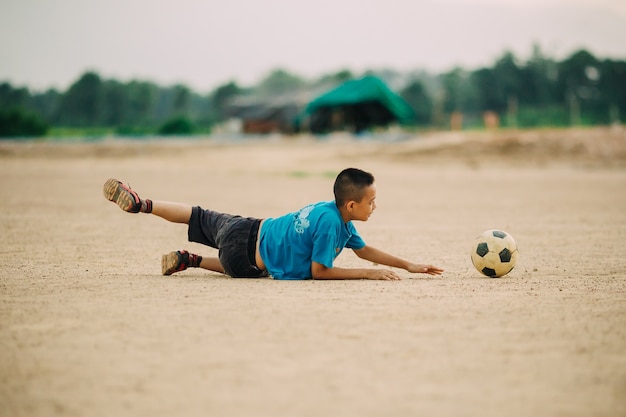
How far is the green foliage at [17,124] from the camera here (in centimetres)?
3578

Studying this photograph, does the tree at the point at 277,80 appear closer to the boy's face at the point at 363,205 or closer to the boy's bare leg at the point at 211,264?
the boy's bare leg at the point at 211,264

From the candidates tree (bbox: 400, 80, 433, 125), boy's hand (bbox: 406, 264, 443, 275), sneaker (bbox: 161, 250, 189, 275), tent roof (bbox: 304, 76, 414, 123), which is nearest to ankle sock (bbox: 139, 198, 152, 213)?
sneaker (bbox: 161, 250, 189, 275)

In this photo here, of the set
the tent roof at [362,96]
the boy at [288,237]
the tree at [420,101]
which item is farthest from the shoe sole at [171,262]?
the tree at [420,101]

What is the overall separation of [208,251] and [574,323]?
439cm

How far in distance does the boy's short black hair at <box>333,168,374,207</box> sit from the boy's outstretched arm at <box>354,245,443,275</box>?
609mm

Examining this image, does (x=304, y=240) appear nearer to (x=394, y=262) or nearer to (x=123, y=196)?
(x=394, y=262)

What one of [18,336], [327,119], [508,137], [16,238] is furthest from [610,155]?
[18,336]

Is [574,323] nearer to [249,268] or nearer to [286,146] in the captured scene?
[249,268]

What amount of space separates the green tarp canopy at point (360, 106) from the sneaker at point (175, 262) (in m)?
30.5

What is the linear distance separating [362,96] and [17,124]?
57.7 feet

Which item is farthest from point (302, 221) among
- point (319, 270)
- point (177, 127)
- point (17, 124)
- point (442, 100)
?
point (442, 100)

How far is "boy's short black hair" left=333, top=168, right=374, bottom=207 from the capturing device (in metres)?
5.19

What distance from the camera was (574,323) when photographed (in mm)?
4031

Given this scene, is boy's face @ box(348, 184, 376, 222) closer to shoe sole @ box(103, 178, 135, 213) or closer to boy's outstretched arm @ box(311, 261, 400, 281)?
boy's outstretched arm @ box(311, 261, 400, 281)
